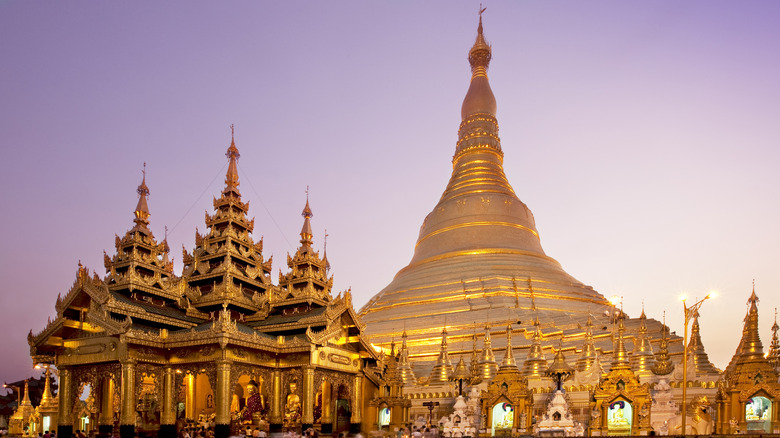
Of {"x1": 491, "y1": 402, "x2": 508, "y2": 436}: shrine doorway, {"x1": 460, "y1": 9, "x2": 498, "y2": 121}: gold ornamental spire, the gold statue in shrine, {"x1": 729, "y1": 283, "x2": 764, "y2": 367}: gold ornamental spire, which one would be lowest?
the gold statue in shrine

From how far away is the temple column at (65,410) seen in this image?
1964 cm

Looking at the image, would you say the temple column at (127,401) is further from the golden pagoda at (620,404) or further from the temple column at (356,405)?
the golden pagoda at (620,404)

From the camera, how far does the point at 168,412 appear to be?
19734 mm

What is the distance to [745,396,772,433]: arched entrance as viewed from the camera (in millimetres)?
17328

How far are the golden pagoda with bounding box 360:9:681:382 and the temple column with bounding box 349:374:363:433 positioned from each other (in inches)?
202

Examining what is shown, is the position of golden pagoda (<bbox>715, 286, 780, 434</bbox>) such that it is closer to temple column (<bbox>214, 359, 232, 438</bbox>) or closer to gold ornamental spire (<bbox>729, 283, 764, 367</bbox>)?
gold ornamental spire (<bbox>729, 283, 764, 367</bbox>)

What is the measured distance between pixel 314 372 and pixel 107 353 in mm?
6486

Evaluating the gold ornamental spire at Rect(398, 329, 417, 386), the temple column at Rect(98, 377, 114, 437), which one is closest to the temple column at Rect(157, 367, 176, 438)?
the temple column at Rect(98, 377, 114, 437)

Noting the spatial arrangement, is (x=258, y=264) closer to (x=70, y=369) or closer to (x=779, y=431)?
(x=70, y=369)

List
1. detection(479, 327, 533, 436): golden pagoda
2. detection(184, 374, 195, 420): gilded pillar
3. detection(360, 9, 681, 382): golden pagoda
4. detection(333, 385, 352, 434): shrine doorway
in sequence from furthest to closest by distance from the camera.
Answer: detection(360, 9, 681, 382): golden pagoda → detection(333, 385, 352, 434): shrine doorway → detection(184, 374, 195, 420): gilded pillar → detection(479, 327, 533, 436): golden pagoda

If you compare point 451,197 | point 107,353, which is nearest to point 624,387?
point 107,353

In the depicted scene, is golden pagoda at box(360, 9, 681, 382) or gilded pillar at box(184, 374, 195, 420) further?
golden pagoda at box(360, 9, 681, 382)

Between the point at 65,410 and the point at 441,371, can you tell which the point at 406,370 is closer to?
the point at 441,371

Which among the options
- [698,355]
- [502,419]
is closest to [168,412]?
[502,419]
